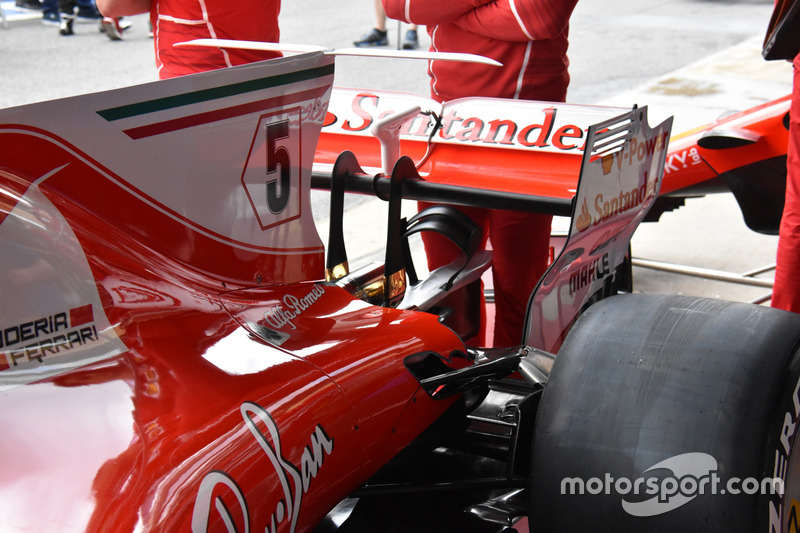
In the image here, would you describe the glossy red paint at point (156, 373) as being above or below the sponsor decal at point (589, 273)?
above

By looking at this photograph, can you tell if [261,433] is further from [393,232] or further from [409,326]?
[393,232]

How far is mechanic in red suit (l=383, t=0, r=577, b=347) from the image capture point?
2.37 metres

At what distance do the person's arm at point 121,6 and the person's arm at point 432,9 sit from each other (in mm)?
798

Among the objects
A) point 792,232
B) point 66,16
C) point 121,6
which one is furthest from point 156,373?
point 66,16

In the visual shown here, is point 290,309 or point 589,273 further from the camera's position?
point 589,273

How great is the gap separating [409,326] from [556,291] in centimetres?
44

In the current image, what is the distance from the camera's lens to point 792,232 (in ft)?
7.88

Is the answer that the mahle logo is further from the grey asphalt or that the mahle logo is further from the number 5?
the grey asphalt

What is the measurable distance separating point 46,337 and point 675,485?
3.13ft

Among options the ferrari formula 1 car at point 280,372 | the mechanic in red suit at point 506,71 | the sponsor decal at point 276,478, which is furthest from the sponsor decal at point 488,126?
the sponsor decal at point 276,478

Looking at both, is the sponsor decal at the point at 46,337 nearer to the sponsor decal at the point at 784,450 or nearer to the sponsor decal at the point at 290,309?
the sponsor decal at the point at 290,309

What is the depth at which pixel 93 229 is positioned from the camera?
4.04 ft

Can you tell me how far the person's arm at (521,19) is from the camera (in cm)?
231

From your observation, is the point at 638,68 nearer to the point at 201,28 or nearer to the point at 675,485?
the point at 201,28
